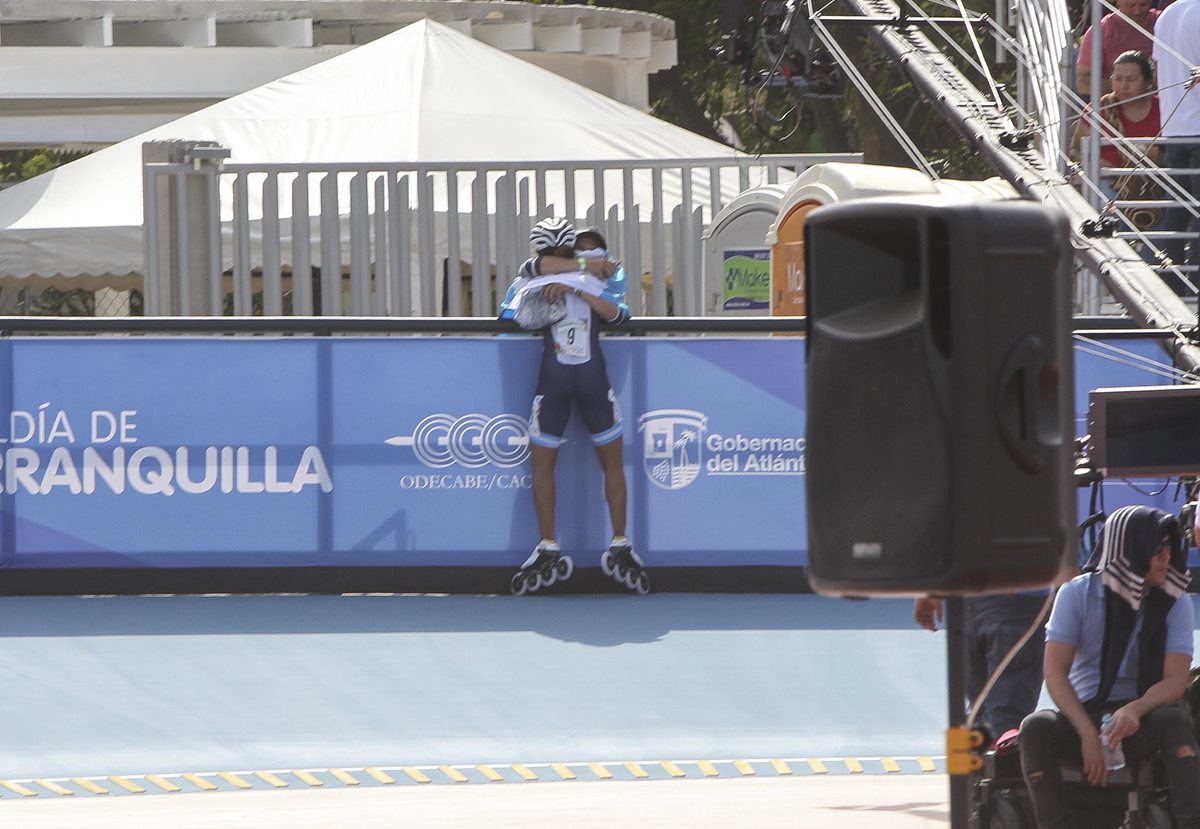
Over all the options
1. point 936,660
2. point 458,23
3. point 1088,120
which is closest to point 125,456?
point 936,660

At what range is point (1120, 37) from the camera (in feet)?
41.3

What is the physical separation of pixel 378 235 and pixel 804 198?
274 centimetres

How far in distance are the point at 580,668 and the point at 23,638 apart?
2.87 m

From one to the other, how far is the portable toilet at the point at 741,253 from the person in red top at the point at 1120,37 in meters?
2.09

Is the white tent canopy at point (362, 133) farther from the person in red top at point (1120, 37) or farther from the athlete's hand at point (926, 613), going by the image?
the athlete's hand at point (926, 613)

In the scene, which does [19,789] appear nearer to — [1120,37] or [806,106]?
[1120,37]

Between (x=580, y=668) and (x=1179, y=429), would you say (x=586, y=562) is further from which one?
(x=1179, y=429)

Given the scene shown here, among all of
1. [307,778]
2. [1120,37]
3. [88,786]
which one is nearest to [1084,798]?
[307,778]

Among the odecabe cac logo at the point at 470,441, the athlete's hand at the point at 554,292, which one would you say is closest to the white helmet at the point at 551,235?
the athlete's hand at the point at 554,292

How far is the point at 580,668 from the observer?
32.1ft

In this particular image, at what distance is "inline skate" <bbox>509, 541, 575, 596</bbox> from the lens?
446 inches

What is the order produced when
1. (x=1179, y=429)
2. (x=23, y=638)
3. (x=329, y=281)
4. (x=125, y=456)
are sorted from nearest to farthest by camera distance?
(x=1179, y=429)
(x=23, y=638)
(x=125, y=456)
(x=329, y=281)

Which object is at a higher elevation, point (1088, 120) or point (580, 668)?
point (1088, 120)

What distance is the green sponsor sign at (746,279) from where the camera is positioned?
1362cm
